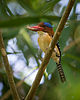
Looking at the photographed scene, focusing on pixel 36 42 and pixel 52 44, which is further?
pixel 36 42

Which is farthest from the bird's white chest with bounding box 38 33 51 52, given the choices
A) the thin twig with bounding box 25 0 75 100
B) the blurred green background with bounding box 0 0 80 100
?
the thin twig with bounding box 25 0 75 100

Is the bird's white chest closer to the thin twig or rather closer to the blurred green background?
the blurred green background

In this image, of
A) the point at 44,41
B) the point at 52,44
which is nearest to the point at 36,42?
the point at 44,41

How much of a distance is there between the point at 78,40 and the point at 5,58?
1.54m

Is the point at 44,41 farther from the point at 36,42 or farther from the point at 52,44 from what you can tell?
the point at 52,44

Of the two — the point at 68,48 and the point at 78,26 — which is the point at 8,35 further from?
the point at 78,26

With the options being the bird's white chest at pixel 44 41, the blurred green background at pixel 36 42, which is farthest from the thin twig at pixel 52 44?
the bird's white chest at pixel 44 41

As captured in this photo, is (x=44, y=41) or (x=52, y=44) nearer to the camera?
(x=52, y=44)

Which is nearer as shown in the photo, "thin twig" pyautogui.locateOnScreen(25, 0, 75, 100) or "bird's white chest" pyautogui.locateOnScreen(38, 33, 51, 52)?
"thin twig" pyautogui.locateOnScreen(25, 0, 75, 100)

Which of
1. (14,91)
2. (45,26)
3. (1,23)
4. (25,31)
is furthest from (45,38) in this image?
(1,23)

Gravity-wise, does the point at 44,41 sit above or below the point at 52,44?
below

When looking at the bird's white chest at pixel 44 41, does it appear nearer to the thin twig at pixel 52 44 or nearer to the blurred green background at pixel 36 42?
the blurred green background at pixel 36 42

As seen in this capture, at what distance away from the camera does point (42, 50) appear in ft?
6.98

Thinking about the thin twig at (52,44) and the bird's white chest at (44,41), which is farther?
the bird's white chest at (44,41)
